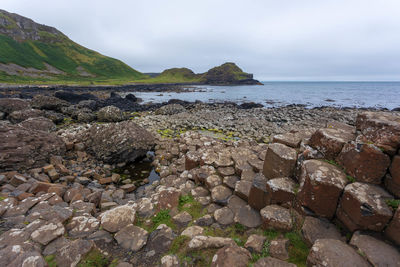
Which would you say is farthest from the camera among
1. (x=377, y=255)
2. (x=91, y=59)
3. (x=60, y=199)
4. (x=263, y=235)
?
(x=91, y=59)

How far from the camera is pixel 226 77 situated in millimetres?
157500

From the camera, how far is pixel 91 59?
13775 centimetres

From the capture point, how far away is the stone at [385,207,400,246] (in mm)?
2630

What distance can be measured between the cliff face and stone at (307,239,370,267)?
526 ft

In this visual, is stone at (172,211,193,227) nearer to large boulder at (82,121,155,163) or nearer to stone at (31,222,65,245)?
stone at (31,222,65,245)

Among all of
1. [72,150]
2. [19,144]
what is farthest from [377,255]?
[72,150]

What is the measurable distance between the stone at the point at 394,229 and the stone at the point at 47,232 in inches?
230

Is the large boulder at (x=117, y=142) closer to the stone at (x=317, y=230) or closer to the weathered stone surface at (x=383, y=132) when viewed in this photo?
the stone at (x=317, y=230)

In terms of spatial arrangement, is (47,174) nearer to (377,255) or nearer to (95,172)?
(95,172)

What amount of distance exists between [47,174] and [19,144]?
1964mm

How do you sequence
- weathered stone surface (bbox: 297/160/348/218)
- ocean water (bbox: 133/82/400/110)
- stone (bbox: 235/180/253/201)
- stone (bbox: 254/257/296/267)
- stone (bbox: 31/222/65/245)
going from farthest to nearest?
ocean water (bbox: 133/82/400/110), stone (bbox: 235/180/253/201), stone (bbox: 31/222/65/245), weathered stone surface (bbox: 297/160/348/218), stone (bbox: 254/257/296/267)

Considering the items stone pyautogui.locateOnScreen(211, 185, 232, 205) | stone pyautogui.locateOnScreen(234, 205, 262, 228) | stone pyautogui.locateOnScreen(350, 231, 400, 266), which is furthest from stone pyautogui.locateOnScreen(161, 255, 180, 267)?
stone pyautogui.locateOnScreen(350, 231, 400, 266)

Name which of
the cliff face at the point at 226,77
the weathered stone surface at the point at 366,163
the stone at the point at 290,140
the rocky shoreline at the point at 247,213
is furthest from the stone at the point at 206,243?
the cliff face at the point at 226,77

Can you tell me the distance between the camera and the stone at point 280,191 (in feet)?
12.9
